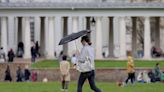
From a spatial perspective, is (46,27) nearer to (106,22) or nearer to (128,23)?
(106,22)

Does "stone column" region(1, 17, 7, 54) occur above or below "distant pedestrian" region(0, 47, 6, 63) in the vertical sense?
above

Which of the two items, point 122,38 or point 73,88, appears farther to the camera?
point 122,38

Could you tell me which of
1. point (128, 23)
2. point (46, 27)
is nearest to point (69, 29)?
point (46, 27)

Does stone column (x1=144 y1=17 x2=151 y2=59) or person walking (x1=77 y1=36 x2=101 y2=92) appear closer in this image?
person walking (x1=77 y1=36 x2=101 y2=92)


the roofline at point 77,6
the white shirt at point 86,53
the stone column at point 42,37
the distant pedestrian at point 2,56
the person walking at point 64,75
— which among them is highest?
the roofline at point 77,6

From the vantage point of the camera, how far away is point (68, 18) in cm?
9850

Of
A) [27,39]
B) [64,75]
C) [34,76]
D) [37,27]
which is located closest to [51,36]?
[27,39]

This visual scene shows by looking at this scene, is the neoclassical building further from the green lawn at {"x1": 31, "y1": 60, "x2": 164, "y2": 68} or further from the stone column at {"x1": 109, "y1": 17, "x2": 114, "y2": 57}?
the green lawn at {"x1": 31, "y1": 60, "x2": 164, "y2": 68}

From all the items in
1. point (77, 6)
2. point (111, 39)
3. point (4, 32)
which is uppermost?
point (77, 6)

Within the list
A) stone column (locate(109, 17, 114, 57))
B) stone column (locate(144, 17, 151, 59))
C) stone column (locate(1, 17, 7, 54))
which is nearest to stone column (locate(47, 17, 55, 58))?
stone column (locate(1, 17, 7, 54))

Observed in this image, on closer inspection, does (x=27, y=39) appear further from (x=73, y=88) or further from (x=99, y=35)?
(x=73, y=88)

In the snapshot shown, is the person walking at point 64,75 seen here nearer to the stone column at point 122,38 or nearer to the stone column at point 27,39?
the stone column at point 27,39

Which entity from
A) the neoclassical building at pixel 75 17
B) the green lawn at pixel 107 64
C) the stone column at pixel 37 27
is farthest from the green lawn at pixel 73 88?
the stone column at pixel 37 27

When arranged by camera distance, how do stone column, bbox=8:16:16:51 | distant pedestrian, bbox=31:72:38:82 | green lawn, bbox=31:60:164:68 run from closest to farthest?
distant pedestrian, bbox=31:72:38:82 → green lawn, bbox=31:60:164:68 → stone column, bbox=8:16:16:51
